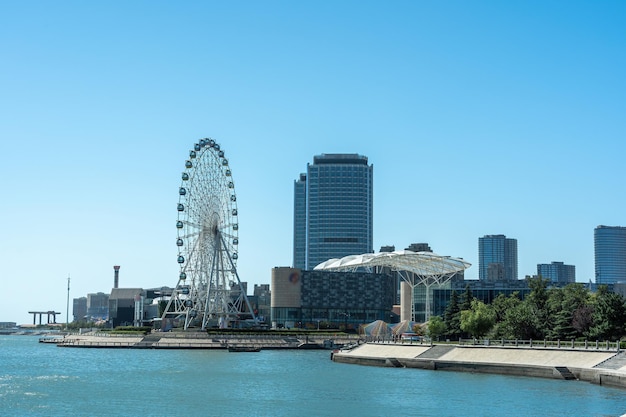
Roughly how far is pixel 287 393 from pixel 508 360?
94.2ft

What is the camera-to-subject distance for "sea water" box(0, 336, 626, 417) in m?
70.4

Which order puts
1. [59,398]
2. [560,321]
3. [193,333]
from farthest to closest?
1. [193,333]
2. [560,321]
3. [59,398]

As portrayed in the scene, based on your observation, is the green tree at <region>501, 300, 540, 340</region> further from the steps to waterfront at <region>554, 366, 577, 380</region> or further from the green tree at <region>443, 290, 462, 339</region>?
the steps to waterfront at <region>554, 366, 577, 380</region>

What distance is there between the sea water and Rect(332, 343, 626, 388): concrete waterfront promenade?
1954mm

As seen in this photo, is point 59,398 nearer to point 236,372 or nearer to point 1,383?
point 1,383

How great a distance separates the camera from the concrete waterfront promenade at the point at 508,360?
87000mm

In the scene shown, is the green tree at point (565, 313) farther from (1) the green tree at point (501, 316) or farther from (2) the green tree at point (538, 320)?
(1) the green tree at point (501, 316)

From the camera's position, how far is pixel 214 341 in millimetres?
180750

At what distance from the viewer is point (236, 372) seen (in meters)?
112

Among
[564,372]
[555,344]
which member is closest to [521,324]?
[555,344]

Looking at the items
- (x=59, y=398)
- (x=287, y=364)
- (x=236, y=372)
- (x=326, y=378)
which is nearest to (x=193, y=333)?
(x=287, y=364)

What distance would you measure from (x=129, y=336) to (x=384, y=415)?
444ft

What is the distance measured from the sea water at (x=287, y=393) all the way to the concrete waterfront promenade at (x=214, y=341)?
5534cm

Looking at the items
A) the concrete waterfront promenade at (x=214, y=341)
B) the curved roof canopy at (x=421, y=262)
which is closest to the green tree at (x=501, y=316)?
the curved roof canopy at (x=421, y=262)
